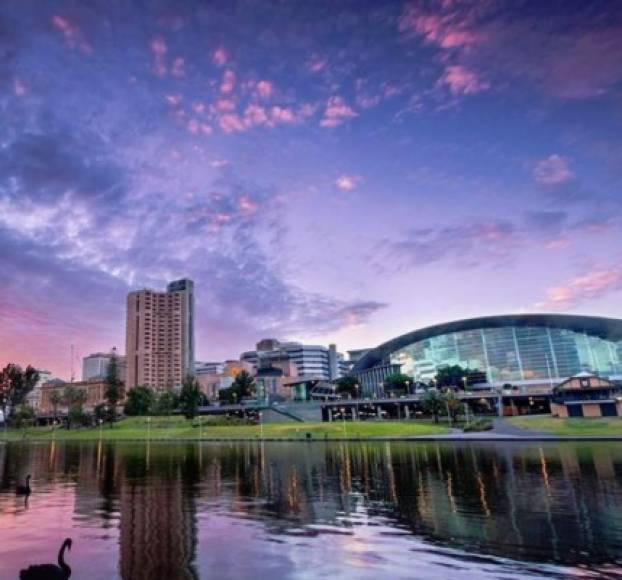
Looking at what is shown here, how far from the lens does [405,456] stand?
57.3 metres

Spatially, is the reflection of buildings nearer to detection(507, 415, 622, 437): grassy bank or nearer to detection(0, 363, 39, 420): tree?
detection(507, 415, 622, 437): grassy bank

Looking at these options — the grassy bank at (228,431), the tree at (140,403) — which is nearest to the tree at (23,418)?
the grassy bank at (228,431)

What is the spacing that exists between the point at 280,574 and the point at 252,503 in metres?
14.5

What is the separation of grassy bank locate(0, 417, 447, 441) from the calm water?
56.0 meters

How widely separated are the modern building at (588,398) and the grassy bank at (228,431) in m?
31.6

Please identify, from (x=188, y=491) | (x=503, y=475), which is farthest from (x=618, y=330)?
(x=188, y=491)

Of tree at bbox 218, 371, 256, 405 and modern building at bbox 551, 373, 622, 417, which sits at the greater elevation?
tree at bbox 218, 371, 256, 405

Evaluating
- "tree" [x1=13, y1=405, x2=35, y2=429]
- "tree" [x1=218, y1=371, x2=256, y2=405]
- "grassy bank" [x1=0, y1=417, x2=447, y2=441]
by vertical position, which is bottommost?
"grassy bank" [x1=0, y1=417, x2=447, y2=441]

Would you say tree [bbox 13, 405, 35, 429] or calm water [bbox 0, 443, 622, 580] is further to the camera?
tree [bbox 13, 405, 35, 429]

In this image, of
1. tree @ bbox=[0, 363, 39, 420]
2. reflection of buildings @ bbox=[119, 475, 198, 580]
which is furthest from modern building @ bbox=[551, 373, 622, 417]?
tree @ bbox=[0, 363, 39, 420]

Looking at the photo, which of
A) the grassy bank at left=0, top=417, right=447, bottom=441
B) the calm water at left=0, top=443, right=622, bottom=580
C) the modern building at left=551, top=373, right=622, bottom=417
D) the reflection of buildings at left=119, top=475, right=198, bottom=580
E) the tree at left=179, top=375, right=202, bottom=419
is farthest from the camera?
the tree at left=179, top=375, right=202, bottom=419

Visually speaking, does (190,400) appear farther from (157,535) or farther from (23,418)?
(157,535)

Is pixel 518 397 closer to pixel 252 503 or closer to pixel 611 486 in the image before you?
pixel 611 486

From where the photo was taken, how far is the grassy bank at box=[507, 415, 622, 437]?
254 ft
